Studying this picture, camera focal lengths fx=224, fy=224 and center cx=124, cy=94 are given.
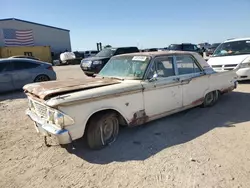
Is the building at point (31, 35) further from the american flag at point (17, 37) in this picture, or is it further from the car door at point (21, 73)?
the car door at point (21, 73)

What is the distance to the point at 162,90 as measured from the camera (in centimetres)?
449

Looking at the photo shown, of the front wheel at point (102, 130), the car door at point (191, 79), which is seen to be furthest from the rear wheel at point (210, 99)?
the front wheel at point (102, 130)

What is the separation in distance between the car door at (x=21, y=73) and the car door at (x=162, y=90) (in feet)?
22.9

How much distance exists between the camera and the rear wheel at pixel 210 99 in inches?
226

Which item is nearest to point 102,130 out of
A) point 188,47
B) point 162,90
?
point 162,90

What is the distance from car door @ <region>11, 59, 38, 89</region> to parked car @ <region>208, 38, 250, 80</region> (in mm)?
7560

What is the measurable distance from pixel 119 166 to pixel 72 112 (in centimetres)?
106

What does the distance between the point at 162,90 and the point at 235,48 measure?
6.34 meters

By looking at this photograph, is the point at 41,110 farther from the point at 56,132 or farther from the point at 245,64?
the point at 245,64

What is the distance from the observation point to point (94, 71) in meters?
11.5

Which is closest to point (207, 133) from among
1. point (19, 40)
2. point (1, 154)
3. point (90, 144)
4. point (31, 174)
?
point (90, 144)

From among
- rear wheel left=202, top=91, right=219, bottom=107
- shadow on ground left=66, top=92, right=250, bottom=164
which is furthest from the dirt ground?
rear wheel left=202, top=91, right=219, bottom=107

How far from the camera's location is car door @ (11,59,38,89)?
938 centimetres

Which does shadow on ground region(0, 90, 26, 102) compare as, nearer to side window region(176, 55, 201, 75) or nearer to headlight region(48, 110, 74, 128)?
headlight region(48, 110, 74, 128)
